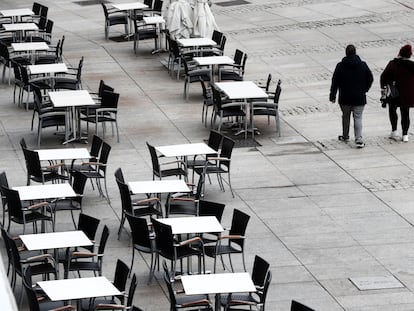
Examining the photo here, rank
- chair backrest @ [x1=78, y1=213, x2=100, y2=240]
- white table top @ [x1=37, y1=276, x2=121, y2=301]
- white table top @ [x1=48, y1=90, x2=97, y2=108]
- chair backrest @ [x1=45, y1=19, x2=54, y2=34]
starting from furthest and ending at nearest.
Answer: chair backrest @ [x1=45, y1=19, x2=54, y2=34] → white table top @ [x1=48, y1=90, x2=97, y2=108] → chair backrest @ [x1=78, y1=213, x2=100, y2=240] → white table top @ [x1=37, y1=276, x2=121, y2=301]

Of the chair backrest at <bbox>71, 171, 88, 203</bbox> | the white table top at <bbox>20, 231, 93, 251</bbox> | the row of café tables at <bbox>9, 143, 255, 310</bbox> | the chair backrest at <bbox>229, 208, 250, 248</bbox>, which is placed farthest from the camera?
the chair backrest at <bbox>71, 171, 88, 203</bbox>

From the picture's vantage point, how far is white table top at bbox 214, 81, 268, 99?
2148cm

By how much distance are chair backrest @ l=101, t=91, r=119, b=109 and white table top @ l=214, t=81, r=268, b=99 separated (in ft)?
7.18

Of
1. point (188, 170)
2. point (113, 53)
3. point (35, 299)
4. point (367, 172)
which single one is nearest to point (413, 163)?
point (367, 172)

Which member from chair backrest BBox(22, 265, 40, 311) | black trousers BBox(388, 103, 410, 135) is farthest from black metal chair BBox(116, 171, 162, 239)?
black trousers BBox(388, 103, 410, 135)

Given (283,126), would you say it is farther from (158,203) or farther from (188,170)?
(158,203)

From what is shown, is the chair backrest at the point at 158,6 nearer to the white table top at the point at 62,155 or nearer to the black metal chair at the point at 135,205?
the white table top at the point at 62,155

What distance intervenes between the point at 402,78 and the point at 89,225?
8532 millimetres

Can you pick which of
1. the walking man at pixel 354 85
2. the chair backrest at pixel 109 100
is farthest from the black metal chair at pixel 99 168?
the walking man at pixel 354 85

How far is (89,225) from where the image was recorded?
574 inches

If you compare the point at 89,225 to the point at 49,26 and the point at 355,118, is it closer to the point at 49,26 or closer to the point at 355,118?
the point at 355,118

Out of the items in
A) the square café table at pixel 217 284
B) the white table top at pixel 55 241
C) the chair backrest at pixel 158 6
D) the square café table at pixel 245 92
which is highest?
the square café table at pixel 217 284

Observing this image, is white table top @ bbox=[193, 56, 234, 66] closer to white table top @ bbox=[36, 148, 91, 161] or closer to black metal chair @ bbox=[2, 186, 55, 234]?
white table top @ bbox=[36, 148, 91, 161]

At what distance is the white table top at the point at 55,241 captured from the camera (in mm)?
13547
